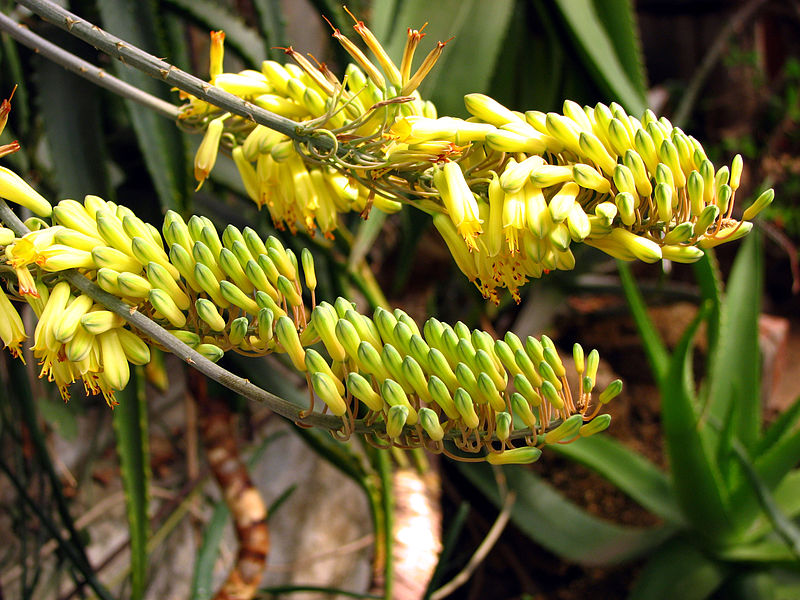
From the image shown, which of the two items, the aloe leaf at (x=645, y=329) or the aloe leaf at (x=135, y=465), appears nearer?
the aloe leaf at (x=135, y=465)

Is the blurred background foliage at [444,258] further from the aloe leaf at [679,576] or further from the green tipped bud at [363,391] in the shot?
the green tipped bud at [363,391]

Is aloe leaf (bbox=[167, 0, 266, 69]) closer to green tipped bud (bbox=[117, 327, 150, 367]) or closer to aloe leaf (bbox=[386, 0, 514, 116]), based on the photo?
aloe leaf (bbox=[386, 0, 514, 116])

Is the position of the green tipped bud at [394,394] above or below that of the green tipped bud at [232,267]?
below

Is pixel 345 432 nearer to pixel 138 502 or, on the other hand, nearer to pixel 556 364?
pixel 556 364

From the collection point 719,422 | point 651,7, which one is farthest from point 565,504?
point 651,7

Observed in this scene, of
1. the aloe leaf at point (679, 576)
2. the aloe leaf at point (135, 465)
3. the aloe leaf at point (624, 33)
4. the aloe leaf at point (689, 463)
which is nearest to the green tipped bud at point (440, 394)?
the aloe leaf at point (135, 465)

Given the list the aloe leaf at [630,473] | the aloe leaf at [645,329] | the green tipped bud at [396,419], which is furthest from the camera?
the aloe leaf at [630,473]

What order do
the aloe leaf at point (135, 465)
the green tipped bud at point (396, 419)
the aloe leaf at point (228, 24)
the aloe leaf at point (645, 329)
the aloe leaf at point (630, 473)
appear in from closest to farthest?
the green tipped bud at point (396, 419) → the aloe leaf at point (135, 465) → the aloe leaf at point (228, 24) → the aloe leaf at point (645, 329) → the aloe leaf at point (630, 473)
